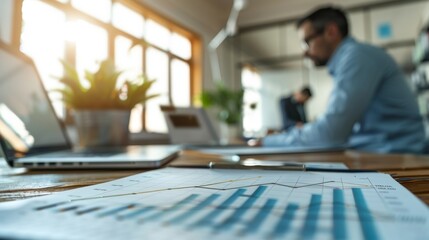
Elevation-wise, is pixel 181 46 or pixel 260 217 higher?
pixel 181 46

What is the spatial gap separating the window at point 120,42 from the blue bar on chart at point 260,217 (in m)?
0.83

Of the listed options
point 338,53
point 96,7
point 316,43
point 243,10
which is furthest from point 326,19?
point 243,10

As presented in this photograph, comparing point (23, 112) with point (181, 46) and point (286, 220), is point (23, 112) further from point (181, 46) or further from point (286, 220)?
point (181, 46)

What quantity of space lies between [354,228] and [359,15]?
14.3 feet

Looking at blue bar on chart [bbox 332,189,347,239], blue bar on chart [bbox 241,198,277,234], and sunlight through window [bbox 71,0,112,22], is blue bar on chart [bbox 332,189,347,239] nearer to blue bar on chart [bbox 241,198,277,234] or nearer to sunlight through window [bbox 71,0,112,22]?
blue bar on chart [bbox 241,198,277,234]

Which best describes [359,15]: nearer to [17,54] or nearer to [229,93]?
[229,93]

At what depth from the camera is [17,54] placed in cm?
67

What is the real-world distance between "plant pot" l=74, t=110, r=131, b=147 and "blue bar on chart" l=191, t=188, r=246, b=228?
2.28 ft

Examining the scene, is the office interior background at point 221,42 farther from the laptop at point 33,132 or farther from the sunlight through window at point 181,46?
the laptop at point 33,132

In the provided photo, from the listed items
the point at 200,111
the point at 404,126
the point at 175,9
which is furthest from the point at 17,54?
the point at 175,9

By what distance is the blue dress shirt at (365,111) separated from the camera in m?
1.07

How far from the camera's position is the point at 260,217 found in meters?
0.18

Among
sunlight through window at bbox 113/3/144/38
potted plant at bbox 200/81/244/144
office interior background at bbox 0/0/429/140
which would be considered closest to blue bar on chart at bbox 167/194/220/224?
potted plant at bbox 200/81/244/144

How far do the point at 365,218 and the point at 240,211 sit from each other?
7 centimetres
